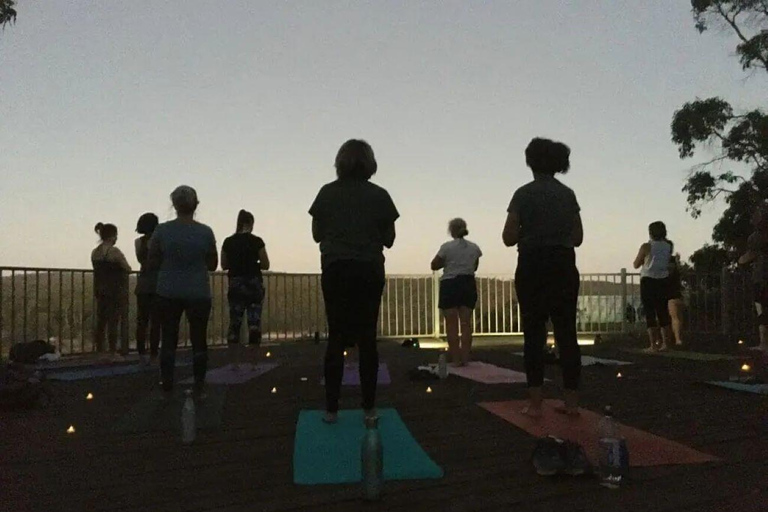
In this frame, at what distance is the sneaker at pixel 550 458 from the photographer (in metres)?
2.79

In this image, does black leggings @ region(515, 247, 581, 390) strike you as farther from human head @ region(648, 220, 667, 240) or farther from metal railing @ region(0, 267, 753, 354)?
metal railing @ region(0, 267, 753, 354)

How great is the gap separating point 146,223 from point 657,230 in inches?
230

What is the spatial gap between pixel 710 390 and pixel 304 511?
13.1 ft

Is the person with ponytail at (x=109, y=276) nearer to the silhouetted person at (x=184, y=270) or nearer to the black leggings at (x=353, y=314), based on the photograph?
the silhouetted person at (x=184, y=270)

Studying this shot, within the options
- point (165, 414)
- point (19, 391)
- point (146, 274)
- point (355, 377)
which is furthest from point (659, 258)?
point (19, 391)

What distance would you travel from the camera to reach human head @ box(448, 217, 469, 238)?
6.59 metres

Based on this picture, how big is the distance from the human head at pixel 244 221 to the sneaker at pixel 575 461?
13.8 ft

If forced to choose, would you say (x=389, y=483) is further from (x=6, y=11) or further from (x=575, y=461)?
(x=6, y=11)

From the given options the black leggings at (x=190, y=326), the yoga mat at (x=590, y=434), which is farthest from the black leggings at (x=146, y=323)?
the yoga mat at (x=590, y=434)

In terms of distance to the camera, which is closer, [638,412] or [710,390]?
[638,412]

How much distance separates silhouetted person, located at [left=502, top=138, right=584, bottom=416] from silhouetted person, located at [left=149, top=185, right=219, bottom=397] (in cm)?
208

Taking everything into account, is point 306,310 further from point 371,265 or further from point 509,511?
point 509,511

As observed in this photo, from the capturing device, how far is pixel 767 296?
267 inches

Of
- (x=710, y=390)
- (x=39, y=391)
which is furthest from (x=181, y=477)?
(x=710, y=390)
